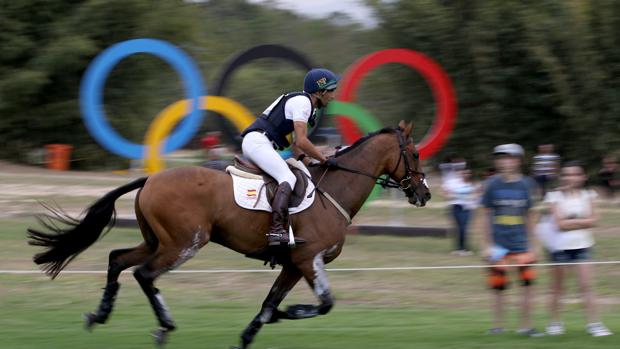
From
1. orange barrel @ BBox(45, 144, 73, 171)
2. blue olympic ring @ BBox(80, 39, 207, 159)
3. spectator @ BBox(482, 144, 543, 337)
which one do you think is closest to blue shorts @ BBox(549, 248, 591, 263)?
spectator @ BBox(482, 144, 543, 337)

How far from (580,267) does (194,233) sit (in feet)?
13.4

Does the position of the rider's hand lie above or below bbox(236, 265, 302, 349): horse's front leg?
above

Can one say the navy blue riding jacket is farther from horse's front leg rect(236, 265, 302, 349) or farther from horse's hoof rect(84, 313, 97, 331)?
horse's hoof rect(84, 313, 97, 331)

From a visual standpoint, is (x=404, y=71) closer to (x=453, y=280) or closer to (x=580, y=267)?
(x=453, y=280)

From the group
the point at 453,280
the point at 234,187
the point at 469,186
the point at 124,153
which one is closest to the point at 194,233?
the point at 234,187

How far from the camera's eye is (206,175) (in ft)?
29.7

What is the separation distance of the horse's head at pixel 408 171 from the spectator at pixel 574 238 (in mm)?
1424

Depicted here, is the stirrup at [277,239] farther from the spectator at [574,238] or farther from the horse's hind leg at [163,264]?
the spectator at [574,238]

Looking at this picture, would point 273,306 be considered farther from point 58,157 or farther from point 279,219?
point 58,157

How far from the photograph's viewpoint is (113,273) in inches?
356

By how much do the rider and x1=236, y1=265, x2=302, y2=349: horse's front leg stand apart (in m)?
0.51

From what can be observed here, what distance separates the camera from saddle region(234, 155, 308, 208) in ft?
29.7

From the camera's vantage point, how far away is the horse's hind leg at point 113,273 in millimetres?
8977

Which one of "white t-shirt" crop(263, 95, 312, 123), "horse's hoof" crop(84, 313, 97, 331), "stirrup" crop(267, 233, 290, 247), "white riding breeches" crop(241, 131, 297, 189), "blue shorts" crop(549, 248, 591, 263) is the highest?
"white t-shirt" crop(263, 95, 312, 123)
